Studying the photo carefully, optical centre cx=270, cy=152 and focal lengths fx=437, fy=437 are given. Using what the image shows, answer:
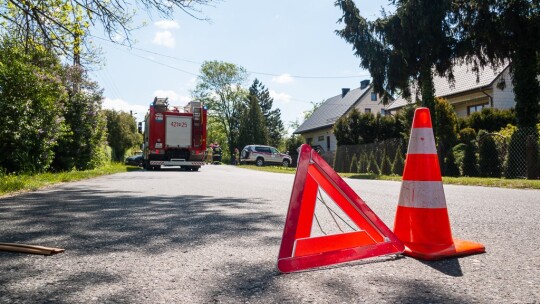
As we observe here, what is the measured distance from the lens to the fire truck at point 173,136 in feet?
74.2

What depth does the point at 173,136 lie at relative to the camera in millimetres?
22656

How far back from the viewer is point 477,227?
4.57m

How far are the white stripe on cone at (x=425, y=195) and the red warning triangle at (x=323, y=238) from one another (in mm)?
382

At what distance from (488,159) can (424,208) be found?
43.4 ft

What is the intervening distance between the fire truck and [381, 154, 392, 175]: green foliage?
929 cm

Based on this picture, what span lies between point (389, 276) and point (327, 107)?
53.0 m

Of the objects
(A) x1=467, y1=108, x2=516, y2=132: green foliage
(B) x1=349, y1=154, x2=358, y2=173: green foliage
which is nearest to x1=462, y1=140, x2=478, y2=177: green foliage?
(A) x1=467, y1=108, x2=516, y2=132: green foliage

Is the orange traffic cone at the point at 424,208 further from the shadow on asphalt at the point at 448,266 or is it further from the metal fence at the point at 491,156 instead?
the metal fence at the point at 491,156

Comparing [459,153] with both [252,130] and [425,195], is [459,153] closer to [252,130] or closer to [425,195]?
[425,195]

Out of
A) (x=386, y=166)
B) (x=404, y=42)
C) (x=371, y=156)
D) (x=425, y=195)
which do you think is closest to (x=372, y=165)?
(x=371, y=156)

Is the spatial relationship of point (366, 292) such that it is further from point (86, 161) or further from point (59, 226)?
point (86, 161)

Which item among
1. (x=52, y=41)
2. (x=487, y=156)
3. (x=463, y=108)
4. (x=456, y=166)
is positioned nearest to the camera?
(x=52, y=41)

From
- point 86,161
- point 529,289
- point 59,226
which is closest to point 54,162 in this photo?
point 86,161

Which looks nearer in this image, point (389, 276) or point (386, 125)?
point (389, 276)
